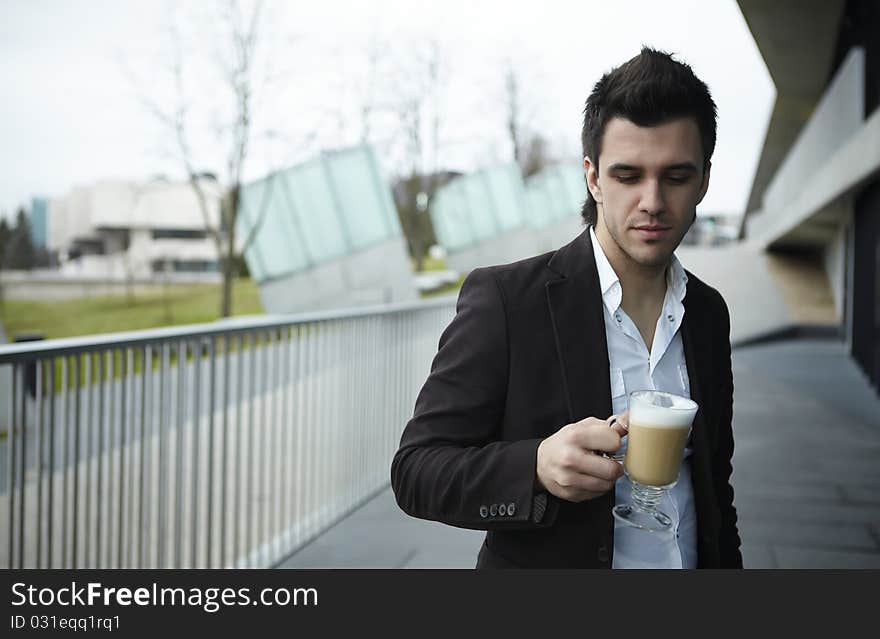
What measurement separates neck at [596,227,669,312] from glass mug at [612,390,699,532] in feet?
0.77

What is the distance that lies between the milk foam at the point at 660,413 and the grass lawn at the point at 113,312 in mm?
20943

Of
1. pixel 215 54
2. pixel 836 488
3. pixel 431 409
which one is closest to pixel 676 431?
pixel 431 409

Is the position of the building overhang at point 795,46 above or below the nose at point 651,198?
above

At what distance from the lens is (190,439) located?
3104 millimetres

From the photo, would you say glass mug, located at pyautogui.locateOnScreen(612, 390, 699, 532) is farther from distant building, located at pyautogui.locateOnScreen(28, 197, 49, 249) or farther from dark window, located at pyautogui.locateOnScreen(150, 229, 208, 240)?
dark window, located at pyautogui.locateOnScreen(150, 229, 208, 240)

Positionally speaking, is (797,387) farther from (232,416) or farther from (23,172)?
(23,172)

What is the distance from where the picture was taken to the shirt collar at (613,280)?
134cm

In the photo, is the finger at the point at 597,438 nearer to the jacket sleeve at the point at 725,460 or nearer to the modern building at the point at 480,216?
the jacket sleeve at the point at 725,460

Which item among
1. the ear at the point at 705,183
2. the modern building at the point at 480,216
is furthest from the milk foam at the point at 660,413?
the modern building at the point at 480,216

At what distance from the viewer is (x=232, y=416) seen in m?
3.47

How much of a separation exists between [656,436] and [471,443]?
286 mm

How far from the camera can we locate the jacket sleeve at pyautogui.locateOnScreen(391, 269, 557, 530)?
3.85ft

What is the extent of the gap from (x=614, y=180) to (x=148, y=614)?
98 centimetres

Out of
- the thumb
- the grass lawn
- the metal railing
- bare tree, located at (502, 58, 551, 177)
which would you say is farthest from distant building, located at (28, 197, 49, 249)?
the thumb
